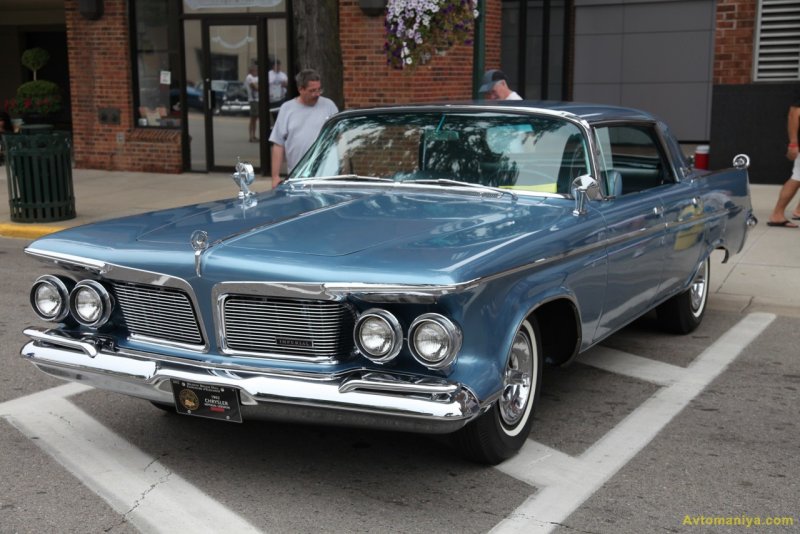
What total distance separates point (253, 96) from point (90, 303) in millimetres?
11749

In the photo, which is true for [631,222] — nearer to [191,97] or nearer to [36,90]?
[191,97]

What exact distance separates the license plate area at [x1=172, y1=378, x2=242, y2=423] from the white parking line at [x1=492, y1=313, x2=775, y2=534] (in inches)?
45.6

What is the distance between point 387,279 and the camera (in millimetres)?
3789

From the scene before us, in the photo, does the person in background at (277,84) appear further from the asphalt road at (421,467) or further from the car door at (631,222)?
the asphalt road at (421,467)

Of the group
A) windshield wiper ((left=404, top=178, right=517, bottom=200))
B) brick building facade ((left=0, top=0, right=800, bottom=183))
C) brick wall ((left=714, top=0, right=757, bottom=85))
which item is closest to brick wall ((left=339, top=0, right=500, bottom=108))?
brick building facade ((left=0, top=0, right=800, bottom=183))

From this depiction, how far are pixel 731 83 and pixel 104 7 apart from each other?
33.1 feet

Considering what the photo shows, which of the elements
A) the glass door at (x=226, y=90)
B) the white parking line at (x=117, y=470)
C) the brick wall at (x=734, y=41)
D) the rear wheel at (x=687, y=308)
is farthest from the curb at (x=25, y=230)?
the brick wall at (x=734, y=41)

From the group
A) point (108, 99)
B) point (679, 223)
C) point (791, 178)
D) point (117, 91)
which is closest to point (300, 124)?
point (679, 223)

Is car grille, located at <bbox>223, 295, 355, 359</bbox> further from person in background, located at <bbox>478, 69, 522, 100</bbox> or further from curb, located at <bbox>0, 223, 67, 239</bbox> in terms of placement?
curb, located at <bbox>0, 223, 67, 239</bbox>

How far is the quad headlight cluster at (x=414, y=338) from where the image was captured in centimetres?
380

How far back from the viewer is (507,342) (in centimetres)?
410

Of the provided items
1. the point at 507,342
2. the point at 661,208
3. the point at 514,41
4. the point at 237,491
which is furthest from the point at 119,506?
the point at 514,41

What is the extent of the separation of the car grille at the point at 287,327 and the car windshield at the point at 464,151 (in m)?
1.61

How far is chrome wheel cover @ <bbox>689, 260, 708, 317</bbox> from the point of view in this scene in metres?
7.04
